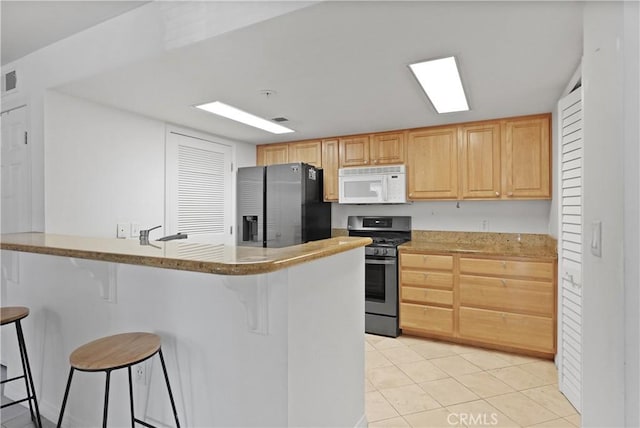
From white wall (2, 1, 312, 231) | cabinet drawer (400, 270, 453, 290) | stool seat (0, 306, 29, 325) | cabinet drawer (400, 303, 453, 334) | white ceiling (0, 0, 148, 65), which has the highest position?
white ceiling (0, 0, 148, 65)

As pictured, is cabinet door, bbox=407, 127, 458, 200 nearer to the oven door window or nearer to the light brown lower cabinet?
the light brown lower cabinet

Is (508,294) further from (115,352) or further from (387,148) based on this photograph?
(115,352)

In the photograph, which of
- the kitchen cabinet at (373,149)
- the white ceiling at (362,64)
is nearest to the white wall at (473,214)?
the kitchen cabinet at (373,149)

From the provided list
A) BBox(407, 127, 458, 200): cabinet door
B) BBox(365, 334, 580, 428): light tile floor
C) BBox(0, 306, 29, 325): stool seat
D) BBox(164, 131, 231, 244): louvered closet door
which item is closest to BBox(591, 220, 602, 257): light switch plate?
BBox(365, 334, 580, 428): light tile floor

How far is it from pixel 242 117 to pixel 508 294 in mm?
2882

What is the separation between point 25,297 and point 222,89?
188 centimetres

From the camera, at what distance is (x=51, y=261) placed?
2117mm

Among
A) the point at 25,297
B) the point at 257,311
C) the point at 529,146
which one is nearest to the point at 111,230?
the point at 25,297

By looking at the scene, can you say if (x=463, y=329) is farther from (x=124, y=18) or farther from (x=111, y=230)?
(x=124, y=18)

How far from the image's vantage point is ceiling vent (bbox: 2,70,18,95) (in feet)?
9.26

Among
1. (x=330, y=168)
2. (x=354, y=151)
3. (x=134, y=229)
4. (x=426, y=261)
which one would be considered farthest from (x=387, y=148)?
(x=134, y=229)

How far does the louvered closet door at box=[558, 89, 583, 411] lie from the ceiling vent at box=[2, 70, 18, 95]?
4091 mm

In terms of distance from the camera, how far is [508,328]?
307cm

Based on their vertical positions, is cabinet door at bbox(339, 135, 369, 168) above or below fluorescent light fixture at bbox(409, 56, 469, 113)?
below
